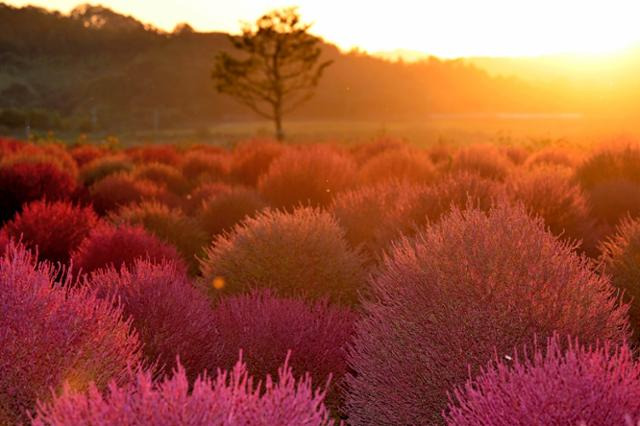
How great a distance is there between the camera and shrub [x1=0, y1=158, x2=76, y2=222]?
55.1 feet

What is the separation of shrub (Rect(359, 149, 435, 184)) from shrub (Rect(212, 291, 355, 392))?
348 inches

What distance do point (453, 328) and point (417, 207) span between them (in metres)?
4.77

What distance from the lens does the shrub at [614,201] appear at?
1343cm

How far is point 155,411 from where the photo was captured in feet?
12.4

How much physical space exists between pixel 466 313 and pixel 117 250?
6353mm

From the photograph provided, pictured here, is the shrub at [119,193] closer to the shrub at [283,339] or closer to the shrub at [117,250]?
the shrub at [117,250]

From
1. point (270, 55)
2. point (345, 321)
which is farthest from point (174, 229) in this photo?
point (270, 55)

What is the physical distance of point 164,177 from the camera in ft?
70.4

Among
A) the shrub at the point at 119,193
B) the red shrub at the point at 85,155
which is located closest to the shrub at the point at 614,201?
the shrub at the point at 119,193

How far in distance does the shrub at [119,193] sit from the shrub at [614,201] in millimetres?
8964

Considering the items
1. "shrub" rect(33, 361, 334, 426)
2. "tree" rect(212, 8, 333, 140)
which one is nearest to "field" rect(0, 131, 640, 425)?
"shrub" rect(33, 361, 334, 426)

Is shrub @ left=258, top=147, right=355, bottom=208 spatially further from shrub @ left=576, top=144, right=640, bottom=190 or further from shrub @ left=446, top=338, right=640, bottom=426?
shrub @ left=446, top=338, right=640, bottom=426

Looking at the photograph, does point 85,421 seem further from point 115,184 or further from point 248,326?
point 115,184

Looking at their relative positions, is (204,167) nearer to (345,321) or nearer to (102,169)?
(102,169)
